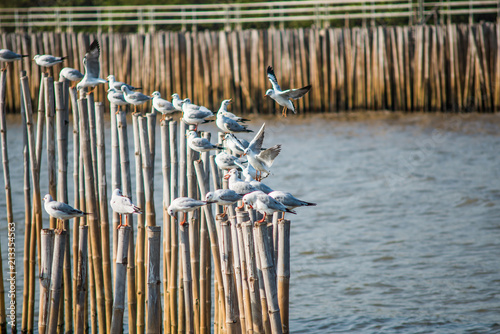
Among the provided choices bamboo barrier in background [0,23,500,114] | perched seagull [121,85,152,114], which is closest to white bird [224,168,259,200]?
perched seagull [121,85,152,114]

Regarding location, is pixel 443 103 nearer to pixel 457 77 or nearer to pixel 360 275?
pixel 457 77

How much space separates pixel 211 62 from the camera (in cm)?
2548

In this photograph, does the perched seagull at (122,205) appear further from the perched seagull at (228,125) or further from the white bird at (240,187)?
the perched seagull at (228,125)

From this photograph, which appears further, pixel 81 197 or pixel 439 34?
pixel 439 34

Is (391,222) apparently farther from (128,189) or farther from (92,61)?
(128,189)

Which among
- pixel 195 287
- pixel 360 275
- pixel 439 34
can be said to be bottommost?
pixel 360 275

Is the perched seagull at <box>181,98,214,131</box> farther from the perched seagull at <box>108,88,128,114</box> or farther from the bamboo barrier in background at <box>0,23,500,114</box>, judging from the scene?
the bamboo barrier in background at <box>0,23,500,114</box>

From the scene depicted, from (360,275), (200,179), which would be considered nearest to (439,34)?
(360,275)

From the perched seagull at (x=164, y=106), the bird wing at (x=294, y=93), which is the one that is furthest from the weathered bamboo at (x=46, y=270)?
the bird wing at (x=294, y=93)

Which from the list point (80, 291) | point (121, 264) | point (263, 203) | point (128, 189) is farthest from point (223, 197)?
point (80, 291)

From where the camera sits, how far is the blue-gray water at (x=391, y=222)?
31.2ft

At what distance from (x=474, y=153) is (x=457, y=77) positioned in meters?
6.29

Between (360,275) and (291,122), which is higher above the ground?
(291,122)

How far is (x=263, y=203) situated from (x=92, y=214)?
2.05m
